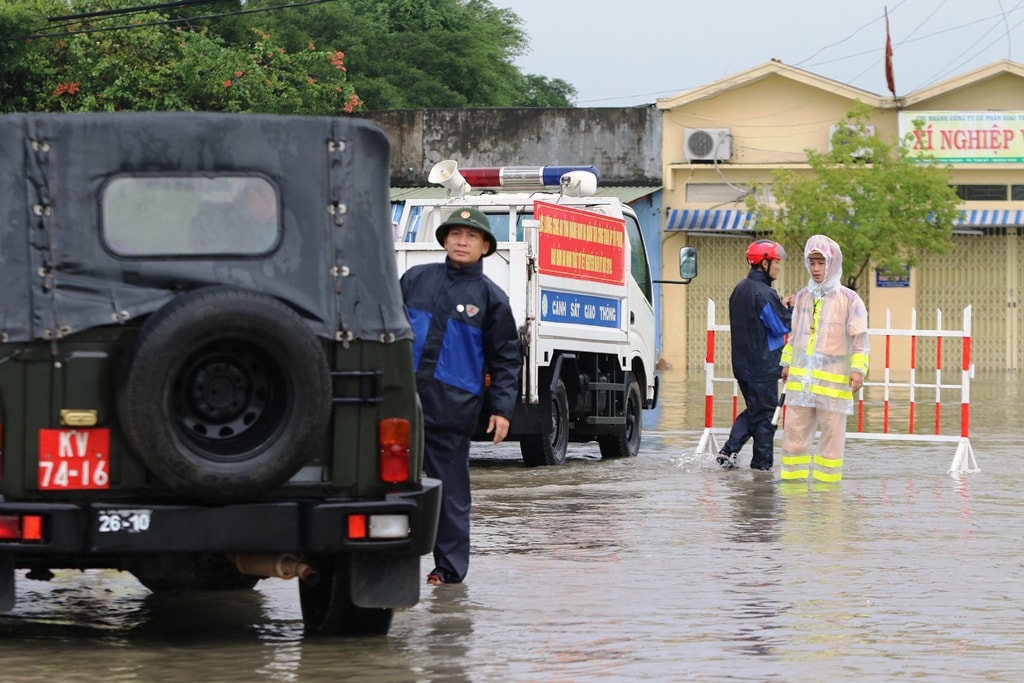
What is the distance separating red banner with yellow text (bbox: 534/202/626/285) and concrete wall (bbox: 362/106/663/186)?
29.7 meters

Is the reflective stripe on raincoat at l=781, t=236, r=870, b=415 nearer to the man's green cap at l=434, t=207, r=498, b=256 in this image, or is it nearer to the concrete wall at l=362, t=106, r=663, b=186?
the man's green cap at l=434, t=207, r=498, b=256

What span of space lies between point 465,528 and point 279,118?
2510mm

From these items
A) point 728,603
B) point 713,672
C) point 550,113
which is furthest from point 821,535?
point 550,113

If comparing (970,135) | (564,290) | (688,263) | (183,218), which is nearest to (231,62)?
(970,135)

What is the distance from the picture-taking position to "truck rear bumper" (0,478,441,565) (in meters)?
6.96

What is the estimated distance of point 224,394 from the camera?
7.08m

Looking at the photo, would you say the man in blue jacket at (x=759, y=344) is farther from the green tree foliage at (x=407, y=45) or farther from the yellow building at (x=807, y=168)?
the green tree foliage at (x=407, y=45)

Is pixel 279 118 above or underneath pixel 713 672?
above

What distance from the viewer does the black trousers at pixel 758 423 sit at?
15.9m

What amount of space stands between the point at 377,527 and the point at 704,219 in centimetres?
4023

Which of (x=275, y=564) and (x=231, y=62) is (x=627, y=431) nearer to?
(x=275, y=564)

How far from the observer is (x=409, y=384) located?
7332 millimetres

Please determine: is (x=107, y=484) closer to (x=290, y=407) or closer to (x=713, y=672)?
(x=290, y=407)

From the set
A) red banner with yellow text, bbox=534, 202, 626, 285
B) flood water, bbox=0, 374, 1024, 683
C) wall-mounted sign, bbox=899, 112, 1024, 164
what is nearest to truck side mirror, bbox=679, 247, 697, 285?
red banner with yellow text, bbox=534, 202, 626, 285
